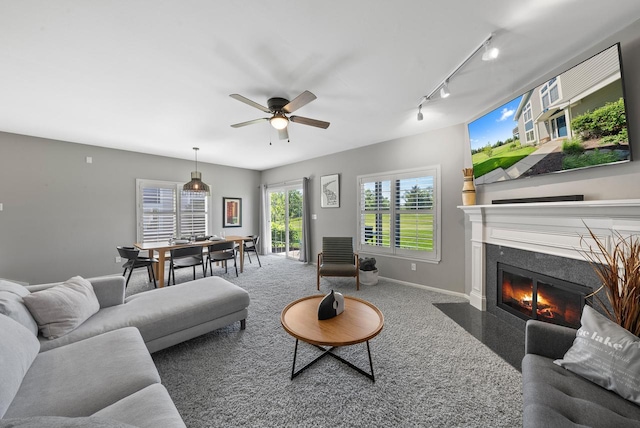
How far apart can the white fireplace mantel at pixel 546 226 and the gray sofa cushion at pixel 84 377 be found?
3210mm

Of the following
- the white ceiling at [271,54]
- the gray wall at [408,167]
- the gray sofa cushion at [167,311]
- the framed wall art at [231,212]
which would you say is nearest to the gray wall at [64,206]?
the white ceiling at [271,54]

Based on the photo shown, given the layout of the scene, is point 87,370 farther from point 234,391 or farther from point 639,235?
point 639,235

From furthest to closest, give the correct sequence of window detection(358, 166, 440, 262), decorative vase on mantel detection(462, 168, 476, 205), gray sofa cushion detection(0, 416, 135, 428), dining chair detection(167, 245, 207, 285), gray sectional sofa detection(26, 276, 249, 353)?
1. dining chair detection(167, 245, 207, 285)
2. window detection(358, 166, 440, 262)
3. decorative vase on mantel detection(462, 168, 476, 205)
4. gray sectional sofa detection(26, 276, 249, 353)
5. gray sofa cushion detection(0, 416, 135, 428)

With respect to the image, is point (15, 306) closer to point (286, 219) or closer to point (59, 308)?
point (59, 308)

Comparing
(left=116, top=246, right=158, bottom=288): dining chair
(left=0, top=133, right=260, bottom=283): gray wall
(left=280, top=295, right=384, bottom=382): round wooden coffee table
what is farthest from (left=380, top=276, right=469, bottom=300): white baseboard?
(left=0, top=133, right=260, bottom=283): gray wall

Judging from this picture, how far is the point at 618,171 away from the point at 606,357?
1497mm

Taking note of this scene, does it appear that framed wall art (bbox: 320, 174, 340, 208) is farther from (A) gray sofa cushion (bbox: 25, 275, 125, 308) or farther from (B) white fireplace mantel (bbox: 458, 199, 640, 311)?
(A) gray sofa cushion (bbox: 25, 275, 125, 308)

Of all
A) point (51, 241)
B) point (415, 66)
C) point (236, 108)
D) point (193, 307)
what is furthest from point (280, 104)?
point (51, 241)

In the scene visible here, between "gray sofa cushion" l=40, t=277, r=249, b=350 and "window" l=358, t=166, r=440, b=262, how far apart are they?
9.13 feet

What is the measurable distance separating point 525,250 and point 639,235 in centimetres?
92

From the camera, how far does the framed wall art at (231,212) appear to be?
6.32 m

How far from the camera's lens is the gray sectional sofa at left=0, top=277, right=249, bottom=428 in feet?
3.24

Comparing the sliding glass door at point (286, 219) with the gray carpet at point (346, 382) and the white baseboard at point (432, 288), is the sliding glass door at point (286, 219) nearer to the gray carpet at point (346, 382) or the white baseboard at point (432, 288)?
the white baseboard at point (432, 288)

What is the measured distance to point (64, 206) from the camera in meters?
4.10
